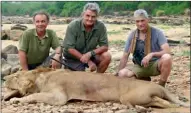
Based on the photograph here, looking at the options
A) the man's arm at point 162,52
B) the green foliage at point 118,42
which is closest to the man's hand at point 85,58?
the man's arm at point 162,52

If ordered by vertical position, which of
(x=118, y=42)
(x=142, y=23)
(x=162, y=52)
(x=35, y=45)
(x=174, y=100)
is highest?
(x=142, y=23)

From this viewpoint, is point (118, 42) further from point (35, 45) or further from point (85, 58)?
point (35, 45)

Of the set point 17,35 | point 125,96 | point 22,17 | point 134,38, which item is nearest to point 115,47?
→ point 17,35

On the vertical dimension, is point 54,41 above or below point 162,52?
above

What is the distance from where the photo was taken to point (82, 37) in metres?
7.62

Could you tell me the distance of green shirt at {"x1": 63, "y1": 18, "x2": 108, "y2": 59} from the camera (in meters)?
7.55

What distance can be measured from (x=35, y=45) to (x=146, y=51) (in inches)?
67.6

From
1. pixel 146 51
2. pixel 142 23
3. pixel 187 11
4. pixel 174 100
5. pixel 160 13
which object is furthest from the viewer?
pixel 160 13

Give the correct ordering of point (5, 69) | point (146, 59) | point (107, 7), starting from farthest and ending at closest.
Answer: point (107, 7) < point (5, 69) < point (146, 59)

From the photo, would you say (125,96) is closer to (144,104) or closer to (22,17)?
(144,104)

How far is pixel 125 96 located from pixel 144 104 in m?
0.27

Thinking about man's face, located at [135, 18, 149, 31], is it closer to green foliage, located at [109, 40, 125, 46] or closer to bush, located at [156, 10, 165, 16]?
green foliage, located at [109, 40, 125, 46]

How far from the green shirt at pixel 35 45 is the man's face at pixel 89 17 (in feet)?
2.01

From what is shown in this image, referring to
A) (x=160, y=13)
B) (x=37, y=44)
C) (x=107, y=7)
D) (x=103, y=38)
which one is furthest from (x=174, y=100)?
(x=107, y=7)
